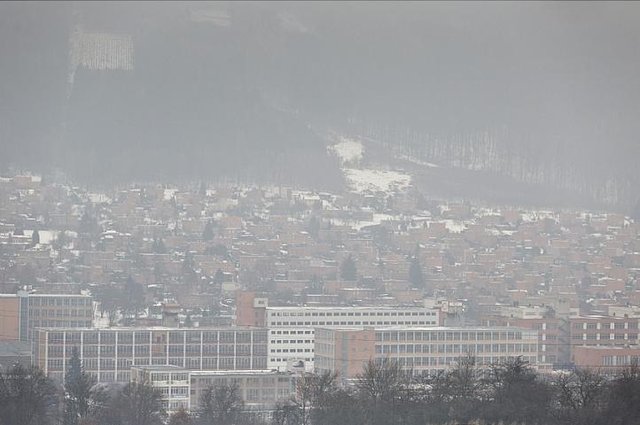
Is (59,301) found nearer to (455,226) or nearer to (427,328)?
(427,328)

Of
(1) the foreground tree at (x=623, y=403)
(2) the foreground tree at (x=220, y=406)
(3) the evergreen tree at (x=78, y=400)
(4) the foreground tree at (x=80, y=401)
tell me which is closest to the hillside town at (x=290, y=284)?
(2) the foreground tree at (x=220, y=406)

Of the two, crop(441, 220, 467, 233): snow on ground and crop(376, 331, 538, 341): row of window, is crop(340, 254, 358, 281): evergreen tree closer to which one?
crop(441, 220, 467, 233): snow on ground

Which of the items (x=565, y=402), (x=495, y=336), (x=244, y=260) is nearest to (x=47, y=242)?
(x=244, y=260)

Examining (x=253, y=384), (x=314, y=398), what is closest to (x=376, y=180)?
(x=253, y=384)

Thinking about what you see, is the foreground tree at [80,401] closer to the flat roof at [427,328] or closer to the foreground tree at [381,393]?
the foreground tree at [381,393]

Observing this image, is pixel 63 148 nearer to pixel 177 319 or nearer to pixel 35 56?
pixel 35 56

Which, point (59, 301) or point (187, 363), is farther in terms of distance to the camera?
point (59, 301)
